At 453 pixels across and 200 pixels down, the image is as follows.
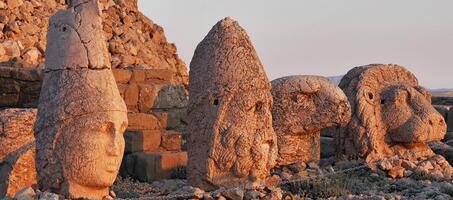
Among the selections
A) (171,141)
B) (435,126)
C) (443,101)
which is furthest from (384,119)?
(443,101)

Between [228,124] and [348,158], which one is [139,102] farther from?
[228,124]

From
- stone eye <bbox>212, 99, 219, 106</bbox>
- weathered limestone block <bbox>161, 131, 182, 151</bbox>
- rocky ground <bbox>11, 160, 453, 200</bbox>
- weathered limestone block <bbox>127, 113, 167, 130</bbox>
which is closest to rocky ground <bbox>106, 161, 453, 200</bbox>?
rocky ground <bbox>11, 160, 453, 200</bbox>

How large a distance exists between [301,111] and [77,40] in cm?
430

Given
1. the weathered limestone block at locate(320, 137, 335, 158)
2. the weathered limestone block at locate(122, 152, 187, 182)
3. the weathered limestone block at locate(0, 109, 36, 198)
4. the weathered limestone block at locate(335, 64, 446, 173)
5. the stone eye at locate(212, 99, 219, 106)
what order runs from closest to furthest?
the stone eye at locate(212, 99, 219, 106)
the weathered limestone block at locate(0, 109, 36, 198)
the weathered limestone block at locate(122, 152, 187, 182)
the weathered limestone block at locate(335, 64, 446, 173)
the weathered limestone block at locate(320, 137, 335, 158)

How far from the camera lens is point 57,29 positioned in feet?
25.1

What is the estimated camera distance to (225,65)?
8648 mm

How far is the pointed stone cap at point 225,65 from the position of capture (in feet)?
28.2

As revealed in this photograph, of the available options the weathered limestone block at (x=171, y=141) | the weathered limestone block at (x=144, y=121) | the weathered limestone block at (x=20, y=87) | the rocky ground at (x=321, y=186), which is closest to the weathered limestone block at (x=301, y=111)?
the rocky ground at (x=321, y=186)

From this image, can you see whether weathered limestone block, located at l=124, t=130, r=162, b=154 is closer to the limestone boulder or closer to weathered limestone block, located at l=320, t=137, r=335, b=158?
the limestone boulder

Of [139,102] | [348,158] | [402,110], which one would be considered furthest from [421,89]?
[139,102]

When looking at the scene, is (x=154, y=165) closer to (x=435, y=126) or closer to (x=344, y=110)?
(x=344, y=110)

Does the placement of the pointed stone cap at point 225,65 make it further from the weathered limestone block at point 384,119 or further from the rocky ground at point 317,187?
the weathered limestone block at point 384,119

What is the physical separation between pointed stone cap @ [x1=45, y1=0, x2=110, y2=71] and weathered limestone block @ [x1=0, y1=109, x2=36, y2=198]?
6.70 ft

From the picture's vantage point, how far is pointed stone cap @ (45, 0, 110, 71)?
7551 millimetres
